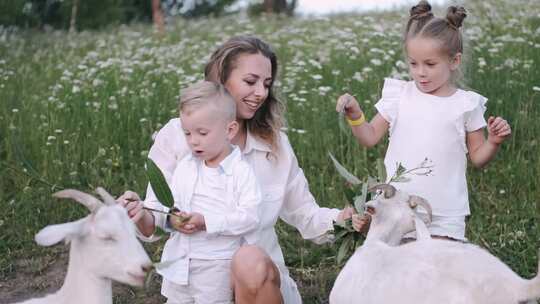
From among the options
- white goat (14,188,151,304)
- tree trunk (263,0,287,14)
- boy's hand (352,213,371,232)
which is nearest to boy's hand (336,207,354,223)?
boy's hand (352,213,371,232)

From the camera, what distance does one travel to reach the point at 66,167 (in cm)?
617

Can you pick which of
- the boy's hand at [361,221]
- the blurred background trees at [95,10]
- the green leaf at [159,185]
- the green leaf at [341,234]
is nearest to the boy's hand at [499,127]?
the boy's hand at [361,221]

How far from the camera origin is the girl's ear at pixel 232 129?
12.6 feet

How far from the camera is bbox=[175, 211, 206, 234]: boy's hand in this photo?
145 inches

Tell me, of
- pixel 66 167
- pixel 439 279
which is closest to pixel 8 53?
pixel 66 167

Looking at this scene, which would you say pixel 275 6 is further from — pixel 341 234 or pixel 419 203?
pixel 419 203

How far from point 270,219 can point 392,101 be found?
0.78 m

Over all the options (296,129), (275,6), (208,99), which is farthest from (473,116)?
(275,6)

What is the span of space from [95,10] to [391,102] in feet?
34.0

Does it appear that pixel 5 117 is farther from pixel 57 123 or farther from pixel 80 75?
pixel 80 75

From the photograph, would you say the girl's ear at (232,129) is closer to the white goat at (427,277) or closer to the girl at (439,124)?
the girl at (439,124)

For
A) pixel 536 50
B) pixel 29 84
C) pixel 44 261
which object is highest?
pixel 536 50

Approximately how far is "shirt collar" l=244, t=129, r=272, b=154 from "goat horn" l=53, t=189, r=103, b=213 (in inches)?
45.4

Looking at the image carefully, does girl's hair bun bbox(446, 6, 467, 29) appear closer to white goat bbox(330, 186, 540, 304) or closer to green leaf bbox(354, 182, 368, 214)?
green leaf bbox(354, 182, 368, 214)
